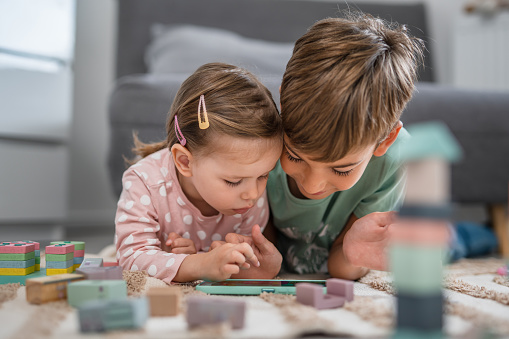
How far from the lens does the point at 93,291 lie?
23.7 inches

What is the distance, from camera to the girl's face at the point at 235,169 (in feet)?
2.77

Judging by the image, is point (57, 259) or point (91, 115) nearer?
point (57, 259)

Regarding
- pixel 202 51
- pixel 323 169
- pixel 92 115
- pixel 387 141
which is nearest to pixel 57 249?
pixel 323 169

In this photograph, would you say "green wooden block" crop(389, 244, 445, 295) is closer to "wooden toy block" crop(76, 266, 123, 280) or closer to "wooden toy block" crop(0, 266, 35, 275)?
"wooden toy block" crop(76, 266, 123, 280)

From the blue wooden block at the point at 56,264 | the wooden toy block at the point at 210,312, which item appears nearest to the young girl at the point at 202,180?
the blue wooden block at the point at 56,264

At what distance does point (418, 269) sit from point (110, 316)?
0.99 feet

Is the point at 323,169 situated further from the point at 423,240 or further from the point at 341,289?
the point at 423,240

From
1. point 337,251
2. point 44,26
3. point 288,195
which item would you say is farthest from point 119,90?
point 337,251

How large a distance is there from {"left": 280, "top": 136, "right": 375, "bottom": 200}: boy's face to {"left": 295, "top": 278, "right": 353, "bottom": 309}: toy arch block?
8.5 inches

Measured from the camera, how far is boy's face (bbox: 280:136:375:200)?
82 cm

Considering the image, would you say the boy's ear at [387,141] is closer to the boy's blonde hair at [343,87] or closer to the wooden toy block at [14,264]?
the boy's blonde hair at [343,87]

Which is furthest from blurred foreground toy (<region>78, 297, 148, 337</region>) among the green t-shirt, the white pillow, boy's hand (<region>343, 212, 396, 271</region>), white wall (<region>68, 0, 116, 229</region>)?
white wall (<region>68, 0, 116, 229</region>)

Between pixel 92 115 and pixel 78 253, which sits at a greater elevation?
pixel 92 115

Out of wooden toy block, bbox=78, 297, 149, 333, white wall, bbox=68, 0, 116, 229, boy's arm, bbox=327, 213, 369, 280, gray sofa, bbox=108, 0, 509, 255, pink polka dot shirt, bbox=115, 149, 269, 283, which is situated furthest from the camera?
white wall, bbox=68, 0, 116, 229
